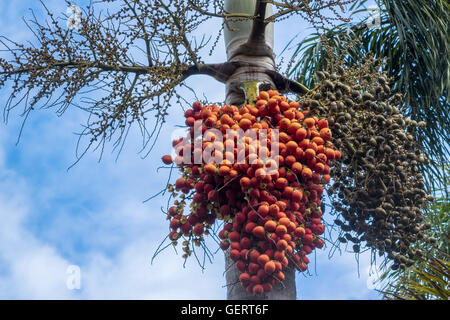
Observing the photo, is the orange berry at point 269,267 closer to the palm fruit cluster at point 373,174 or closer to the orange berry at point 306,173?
the orange berry at point 306,173

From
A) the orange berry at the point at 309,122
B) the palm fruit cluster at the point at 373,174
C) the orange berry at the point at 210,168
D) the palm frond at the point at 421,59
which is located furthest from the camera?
the palm frond at the point at 421,59

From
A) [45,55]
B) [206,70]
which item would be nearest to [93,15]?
[45,55]

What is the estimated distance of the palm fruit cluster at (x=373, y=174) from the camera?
7.72 feet

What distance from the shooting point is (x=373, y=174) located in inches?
93.9

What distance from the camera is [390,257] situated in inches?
94.8

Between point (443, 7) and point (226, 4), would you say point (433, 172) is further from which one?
point (226, 4)

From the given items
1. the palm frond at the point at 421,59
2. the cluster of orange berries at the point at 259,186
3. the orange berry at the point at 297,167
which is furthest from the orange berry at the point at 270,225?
the palm frond at the point at 421,59

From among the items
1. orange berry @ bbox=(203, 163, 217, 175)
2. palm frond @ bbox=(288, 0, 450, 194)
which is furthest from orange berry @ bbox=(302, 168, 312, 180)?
palm frond @ bbox=(288, 0, 450, 194)

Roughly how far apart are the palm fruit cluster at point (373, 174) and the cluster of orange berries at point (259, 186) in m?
0.23

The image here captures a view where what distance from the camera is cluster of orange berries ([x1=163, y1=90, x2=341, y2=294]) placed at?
1886 mm

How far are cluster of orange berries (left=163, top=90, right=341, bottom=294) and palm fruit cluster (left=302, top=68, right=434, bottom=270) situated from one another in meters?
0.23

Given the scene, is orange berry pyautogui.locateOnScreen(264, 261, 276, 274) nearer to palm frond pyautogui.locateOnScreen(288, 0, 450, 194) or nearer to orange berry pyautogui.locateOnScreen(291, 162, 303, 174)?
orange berry pyautogui.locateOnScreen(291, 162, 303, 174)

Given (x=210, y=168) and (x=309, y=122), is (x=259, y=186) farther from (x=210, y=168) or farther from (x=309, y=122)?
(x=309, y=122)
